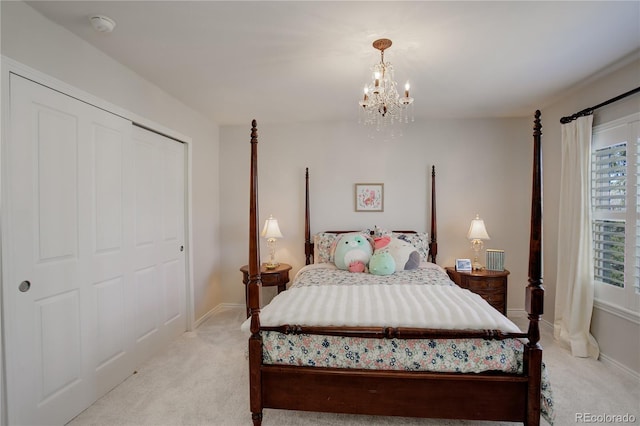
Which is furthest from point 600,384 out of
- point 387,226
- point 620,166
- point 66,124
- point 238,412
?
point 66,124

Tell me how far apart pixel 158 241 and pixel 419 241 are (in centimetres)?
283

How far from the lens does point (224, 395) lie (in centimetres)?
221

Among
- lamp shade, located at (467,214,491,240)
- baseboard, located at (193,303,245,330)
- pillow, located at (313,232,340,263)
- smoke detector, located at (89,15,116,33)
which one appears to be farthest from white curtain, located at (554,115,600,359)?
smoke detector, located at (89,15,116,33)

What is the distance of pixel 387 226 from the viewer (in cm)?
397

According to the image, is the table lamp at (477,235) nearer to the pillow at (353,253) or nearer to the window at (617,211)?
the window at (617,211)

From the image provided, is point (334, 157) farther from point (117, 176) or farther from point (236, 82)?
point (117, 176)

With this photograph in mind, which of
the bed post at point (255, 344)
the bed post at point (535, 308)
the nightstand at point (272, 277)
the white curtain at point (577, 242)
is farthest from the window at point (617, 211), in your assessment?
the nightstand at point (272, 277)

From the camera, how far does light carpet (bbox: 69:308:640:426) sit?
1.96 m

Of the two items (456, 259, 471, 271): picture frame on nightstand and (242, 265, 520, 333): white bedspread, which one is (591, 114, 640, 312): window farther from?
(242, 265, 520, 333): white bedspread

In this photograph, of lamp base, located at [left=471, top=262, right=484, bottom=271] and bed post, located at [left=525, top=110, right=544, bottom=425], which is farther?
lamp base, located at [left=471, top=262, right=484, bottom=271]

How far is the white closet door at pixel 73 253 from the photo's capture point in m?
1.69

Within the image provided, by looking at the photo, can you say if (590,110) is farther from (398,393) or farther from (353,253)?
(398,393)

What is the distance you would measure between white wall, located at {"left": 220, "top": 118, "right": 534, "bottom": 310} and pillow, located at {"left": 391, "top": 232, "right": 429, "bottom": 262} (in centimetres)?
26

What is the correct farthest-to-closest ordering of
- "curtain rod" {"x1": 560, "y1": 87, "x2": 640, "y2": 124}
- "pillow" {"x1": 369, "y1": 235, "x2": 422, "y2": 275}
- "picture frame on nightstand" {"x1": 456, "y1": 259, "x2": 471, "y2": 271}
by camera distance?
"picture frame on nightstand" {"x1": 456, "y1": 259, "x2": 471, "y2": 271} < "pillow" {"x1": 369, "y1": 235, "x2": 422, "y2": 275} < "curtain rod" {"x1": 560, "y1": 87, "x2": 640, "y2": 124}
